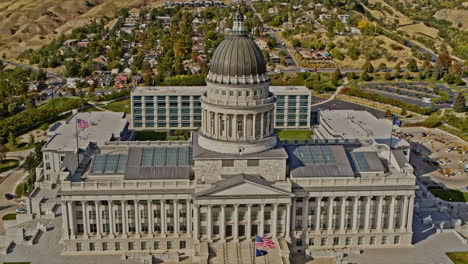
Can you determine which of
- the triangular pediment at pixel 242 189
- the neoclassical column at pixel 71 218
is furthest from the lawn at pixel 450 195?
the neoclassical column at pixel 71 218

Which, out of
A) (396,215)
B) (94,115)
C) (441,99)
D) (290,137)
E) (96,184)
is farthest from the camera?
(441,99)

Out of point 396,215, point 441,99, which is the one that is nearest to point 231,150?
point 396,215

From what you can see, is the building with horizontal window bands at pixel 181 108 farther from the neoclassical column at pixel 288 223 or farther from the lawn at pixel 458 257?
the lawn at pixel 458 257

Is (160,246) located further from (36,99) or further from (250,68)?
(36,99)

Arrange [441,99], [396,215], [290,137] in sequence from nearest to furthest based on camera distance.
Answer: [396,215] < [290,137] < [441,99]

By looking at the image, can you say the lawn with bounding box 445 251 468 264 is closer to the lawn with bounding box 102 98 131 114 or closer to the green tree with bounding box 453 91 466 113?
the green tree with bounding box 453 91 466 113

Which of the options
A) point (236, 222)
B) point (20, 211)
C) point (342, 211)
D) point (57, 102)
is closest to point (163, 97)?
point (57, 102)
